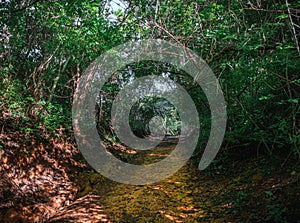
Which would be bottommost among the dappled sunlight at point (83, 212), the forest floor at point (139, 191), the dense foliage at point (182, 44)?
the dappled sunlight at point (83, 212)

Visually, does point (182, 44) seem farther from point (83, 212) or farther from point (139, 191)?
point (83, 212)

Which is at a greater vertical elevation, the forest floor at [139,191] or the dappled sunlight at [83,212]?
the forest floor at [139,191]

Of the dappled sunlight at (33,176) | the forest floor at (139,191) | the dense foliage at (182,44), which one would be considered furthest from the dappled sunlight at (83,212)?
the dense foliage at (182,44)

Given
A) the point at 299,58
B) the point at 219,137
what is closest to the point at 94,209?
the point at 219,137

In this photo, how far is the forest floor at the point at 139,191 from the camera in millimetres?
3010

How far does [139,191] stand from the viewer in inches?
165

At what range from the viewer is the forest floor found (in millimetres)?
3010

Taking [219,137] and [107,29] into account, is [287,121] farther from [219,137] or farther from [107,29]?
[107,29]

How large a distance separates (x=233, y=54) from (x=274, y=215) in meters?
2.20

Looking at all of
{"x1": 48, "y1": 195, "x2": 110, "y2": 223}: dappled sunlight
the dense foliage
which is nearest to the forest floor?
{"x1": 48, "y1": 195, "x2": 110, "y2": 223}: dappled sunlight

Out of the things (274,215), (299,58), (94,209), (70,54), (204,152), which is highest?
(70,54)

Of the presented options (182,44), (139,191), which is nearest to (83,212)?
(139,191)

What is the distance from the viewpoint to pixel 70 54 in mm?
5523

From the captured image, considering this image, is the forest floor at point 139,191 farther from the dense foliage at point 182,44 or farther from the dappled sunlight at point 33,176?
the dense foliage at point 182,44
